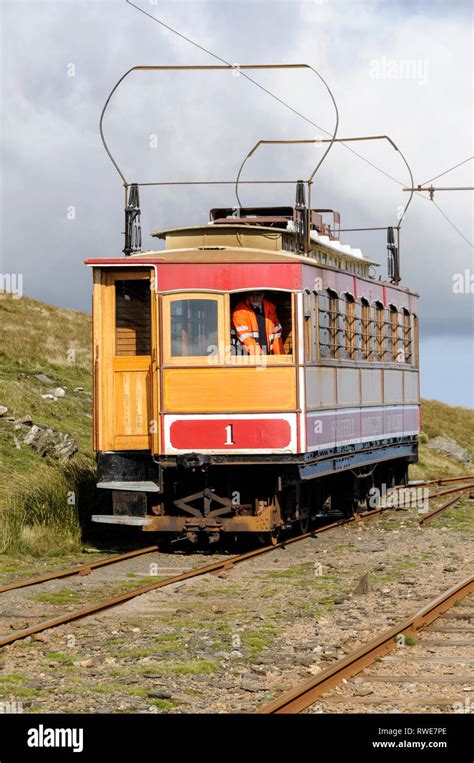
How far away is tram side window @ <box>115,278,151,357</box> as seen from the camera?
16.2 m

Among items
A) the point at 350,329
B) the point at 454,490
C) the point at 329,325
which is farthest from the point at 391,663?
the point at 454,490

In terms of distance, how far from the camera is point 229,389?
51.4ft

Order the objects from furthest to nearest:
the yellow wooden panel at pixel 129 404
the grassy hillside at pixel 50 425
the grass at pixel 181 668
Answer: the grassy hillside at pixel 50 425
the yellow wooden panel at pixel 129 404
the grass at pixel 181 668

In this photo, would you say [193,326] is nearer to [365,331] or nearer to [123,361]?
[123,361]

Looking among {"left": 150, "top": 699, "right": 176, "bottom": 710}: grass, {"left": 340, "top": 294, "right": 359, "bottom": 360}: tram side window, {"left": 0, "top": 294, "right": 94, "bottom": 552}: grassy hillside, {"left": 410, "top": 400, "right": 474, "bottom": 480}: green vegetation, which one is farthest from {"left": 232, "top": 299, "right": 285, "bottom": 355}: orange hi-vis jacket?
{"left": 410, "top": 400, "right": 474, "bottom": 480}: green vegetation

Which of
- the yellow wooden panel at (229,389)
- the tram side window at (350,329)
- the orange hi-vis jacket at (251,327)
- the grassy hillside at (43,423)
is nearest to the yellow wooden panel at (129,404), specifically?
the yellow wooden panel at (229,389)

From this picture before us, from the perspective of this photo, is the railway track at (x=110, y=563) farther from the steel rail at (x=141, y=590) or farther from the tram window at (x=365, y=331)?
the tram window at (x=365, y=331)

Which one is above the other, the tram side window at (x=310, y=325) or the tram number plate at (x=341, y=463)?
the tram side window at (x=310, y=325)

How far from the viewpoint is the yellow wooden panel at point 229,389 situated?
1563cm

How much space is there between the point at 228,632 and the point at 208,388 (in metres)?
5.45

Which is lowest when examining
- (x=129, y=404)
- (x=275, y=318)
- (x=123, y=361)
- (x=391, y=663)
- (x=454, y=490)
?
(x=454, y=490)

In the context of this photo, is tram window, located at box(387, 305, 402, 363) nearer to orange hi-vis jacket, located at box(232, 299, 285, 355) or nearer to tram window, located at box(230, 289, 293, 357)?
tram window, located at box(230, 289, 293, 357)

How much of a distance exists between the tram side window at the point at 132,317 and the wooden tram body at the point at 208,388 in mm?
13
